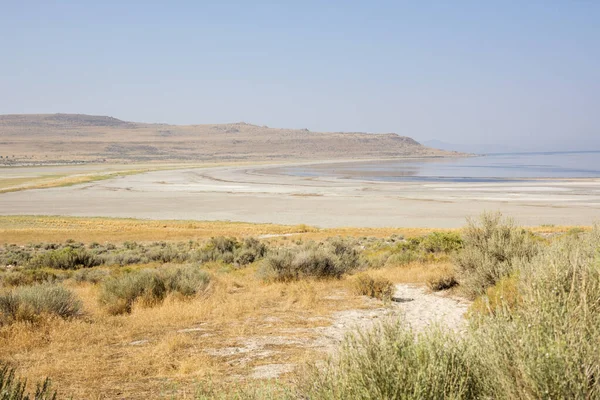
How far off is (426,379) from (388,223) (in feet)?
125

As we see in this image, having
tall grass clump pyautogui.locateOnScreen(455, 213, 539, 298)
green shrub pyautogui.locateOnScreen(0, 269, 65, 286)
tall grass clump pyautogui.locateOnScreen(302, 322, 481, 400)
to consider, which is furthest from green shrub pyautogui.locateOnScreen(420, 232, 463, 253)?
tall grass clump pyautogui.locateOnScreen(302, 322, 481, 400)

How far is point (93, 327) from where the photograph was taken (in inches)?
357

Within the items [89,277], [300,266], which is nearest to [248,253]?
[89,277]

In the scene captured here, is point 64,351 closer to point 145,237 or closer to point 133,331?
point 133,331

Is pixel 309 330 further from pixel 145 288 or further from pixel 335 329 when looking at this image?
pixel 145 288

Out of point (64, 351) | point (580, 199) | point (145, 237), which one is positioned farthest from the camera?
point (580, 199)

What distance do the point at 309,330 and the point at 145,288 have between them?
4146 mm

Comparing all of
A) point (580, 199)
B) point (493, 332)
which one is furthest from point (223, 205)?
point (493, 332)

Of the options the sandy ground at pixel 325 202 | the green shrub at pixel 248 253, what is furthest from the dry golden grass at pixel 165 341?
the sandy ground at pixel 325 202

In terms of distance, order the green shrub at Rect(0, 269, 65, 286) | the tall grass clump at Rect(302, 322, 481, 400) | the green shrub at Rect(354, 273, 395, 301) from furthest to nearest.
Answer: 1. the green shrub at Rect(0, 269, 65, 286)
2. the green shrub at Rect(354, 273, 395, 301)
3. the tall grass clump at Rect(302, 322, 481, 400)

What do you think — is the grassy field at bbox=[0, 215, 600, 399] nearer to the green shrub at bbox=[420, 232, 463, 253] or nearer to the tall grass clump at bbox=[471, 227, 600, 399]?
the tall grass clump at bbox=[471, 227, 600, 399]

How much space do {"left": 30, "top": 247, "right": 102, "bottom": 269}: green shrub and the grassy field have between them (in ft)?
15.5

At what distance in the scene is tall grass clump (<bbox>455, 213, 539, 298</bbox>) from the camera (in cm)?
1071

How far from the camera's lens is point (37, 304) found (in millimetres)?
9406
